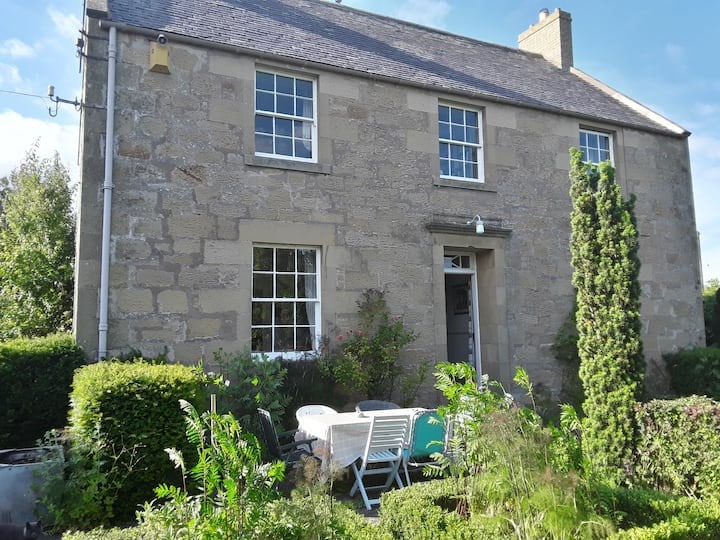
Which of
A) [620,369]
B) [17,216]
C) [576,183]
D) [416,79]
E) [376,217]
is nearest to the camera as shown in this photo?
[620,369]

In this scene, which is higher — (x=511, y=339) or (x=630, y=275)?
(x=630, y=275)

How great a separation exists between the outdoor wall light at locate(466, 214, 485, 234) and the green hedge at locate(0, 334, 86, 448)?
6.75 metres

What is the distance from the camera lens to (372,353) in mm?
8844

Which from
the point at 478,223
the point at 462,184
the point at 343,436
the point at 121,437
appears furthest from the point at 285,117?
the point at 121,437

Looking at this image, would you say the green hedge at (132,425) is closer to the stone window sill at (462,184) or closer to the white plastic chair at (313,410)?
the white plastic chair at (313,410)

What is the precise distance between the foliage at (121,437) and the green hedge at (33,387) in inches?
65.3

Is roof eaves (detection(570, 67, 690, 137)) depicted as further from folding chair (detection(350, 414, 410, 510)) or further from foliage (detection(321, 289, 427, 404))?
folding chair (detection(350, 414, 410, 510))

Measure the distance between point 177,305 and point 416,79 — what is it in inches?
233

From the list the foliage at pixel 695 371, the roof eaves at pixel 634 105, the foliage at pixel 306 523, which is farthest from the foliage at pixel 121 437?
the roof eaves at pixel 634 105

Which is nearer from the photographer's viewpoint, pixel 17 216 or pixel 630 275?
pixel 630 275

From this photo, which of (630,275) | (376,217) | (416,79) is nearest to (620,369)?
(630,275)

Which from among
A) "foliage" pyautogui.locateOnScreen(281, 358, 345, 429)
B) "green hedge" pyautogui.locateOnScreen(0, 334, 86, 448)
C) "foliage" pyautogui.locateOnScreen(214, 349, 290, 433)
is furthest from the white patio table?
"green hedge" pyautogui.locateOnScreen(0, 334, 86, 448)

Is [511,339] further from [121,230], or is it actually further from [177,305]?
[121,230]

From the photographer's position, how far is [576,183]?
685cm
